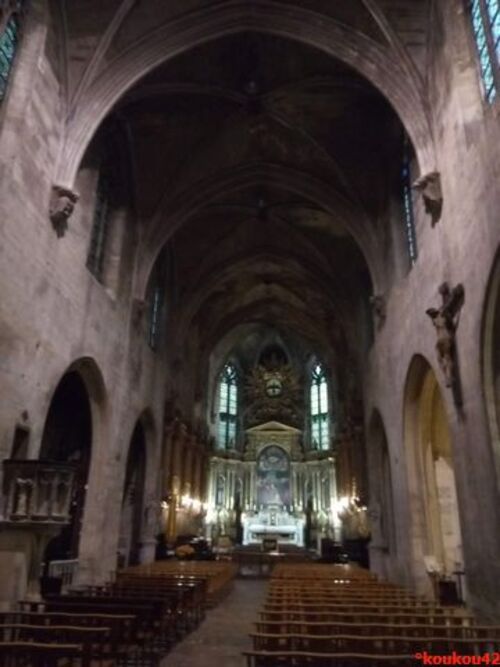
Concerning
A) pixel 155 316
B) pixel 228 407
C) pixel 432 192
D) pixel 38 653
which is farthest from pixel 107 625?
pixel 228 407

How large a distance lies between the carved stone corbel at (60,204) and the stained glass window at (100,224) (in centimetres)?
292

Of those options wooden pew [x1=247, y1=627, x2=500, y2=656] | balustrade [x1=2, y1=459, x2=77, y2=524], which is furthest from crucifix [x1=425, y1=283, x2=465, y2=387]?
balustrade [x1=2, y1=459, x2=77, y2=524]

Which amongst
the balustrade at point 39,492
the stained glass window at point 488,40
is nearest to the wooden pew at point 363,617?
the balustrade at point 39,492

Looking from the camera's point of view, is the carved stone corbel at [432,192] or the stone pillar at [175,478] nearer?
the carved stone corbel at [432,192]

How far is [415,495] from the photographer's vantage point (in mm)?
13078

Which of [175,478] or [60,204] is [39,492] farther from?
[175,478]

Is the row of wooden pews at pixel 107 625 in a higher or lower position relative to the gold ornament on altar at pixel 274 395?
lower

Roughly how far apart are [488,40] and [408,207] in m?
6.00

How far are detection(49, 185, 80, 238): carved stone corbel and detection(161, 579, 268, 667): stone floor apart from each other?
8.36 metres

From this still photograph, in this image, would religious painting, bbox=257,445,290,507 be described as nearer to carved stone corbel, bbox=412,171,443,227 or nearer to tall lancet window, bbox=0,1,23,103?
carved stone corbel, bbox=412,171,443,227

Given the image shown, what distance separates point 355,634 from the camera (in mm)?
5691

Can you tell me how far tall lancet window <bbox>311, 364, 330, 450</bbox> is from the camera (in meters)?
35.1

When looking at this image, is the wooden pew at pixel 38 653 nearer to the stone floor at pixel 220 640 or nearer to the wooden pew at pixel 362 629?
the wooden pew at pixel 362 629

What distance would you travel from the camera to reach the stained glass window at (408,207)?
13977 mm
